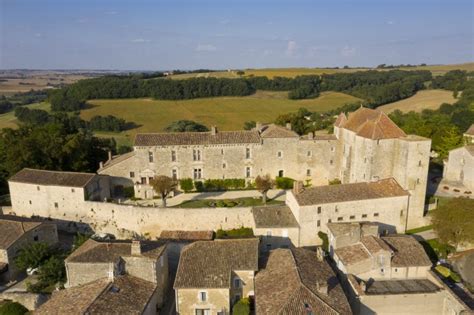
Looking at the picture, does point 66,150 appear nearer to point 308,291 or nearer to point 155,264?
point 155,264

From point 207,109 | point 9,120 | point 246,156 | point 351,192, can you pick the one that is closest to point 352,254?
point 351,192

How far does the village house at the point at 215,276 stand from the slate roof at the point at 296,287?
4.25 feet

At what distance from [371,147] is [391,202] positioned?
18.6ft

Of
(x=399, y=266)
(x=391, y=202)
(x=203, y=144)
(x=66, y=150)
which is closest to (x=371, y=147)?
(x=391, y=202)

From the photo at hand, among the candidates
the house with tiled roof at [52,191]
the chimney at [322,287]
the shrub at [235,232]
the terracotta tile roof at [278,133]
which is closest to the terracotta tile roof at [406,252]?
the chimney at [322,287]

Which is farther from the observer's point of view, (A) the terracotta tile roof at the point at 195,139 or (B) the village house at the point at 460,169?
(B) the village house at the point at 460,169

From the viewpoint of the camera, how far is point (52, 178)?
39.8 metres

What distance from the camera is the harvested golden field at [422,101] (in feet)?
287

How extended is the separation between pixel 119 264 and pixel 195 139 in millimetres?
22163

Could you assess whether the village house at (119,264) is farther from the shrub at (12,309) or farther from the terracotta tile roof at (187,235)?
the terracotta tile roof at (187,235)

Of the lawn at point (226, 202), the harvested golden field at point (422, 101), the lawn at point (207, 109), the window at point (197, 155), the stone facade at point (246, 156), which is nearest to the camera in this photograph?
the lawn at point (226, 202)

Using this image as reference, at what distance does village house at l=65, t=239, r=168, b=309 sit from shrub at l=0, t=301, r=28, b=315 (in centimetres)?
303

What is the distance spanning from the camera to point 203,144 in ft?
145

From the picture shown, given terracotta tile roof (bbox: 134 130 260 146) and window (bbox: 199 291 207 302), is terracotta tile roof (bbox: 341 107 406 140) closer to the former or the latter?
terracotta tile roof (bbox: 134 130 260 146)
